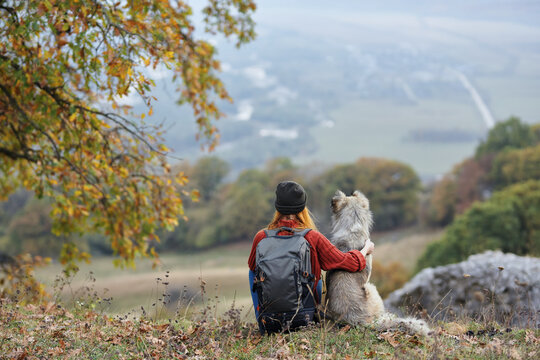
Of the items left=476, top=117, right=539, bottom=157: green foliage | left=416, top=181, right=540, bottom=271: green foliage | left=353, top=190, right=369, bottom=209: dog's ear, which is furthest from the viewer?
left=476, top=117, right=539, bottom=157: green foliage

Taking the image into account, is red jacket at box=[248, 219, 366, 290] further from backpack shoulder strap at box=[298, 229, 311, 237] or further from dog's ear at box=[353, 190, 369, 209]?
dog's ear at box=[353, 190, 369, 209]

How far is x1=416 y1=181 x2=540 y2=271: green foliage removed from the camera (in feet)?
106

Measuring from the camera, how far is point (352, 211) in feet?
19.4

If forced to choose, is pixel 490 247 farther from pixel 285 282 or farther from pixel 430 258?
pixel 285 282

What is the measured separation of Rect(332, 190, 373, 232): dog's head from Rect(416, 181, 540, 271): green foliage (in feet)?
90.1

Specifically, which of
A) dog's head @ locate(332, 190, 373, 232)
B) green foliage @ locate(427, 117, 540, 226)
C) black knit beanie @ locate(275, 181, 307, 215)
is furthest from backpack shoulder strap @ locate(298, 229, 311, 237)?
green foliage @ locate(427, 117, 540, 226)

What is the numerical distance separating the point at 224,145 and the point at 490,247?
17175cm

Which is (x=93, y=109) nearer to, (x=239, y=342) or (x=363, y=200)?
(x=239, y=342)

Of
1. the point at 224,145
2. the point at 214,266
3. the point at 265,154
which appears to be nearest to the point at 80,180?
the point at 214,266

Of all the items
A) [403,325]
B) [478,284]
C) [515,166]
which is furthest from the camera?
[515,166]

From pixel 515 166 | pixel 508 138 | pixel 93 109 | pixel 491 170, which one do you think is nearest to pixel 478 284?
pixel 93 109

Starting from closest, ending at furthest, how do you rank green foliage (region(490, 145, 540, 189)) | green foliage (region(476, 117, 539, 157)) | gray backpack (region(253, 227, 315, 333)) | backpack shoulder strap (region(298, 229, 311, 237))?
gray backpack (region(253, 227, 315, 333))
backpack shoulder strap (region(298, 229, 311, 237))
green foliage (region(490, 145, 540, 189))
green foliage (region(476, 117, 539, 157))

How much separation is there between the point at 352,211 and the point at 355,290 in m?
0.92

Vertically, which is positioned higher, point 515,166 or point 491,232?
point 515,166
